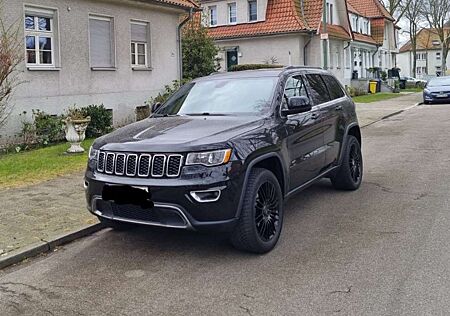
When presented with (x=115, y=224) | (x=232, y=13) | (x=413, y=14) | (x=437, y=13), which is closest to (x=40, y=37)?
(x=115, y=224)

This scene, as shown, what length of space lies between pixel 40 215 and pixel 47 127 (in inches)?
273

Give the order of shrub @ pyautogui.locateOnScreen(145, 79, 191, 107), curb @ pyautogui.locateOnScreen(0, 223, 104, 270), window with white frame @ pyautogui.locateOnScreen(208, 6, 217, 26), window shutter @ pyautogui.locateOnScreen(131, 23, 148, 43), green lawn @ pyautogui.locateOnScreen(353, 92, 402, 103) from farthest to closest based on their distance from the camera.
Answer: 1. window with white frame @ pyautogui.locateOnScreen(208, 6, 217, 26)
2. green lawn @ pyautogui.locateOnScreen(353, 92, 402, 103)
3. shrub @ pyautogui.locateOnScreen(145, 79, 191, 107)
4. window shutter @ pyautogui.locateOnScreen(131, 23, 148, 43)
5. curb @ pyautogui.locateOnScreen(0, 223, 104, 270)

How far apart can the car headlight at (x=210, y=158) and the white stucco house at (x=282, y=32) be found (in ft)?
80.4

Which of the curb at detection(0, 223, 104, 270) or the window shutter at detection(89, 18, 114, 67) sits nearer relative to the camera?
the curb at detection(0, 223, 104, 270)

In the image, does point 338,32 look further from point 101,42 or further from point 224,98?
point 224,98

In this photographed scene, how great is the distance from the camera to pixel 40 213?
664cm

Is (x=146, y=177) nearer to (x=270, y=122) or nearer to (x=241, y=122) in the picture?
(x=241, y=122)

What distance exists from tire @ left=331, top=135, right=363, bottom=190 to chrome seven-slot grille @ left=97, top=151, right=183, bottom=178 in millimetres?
3453

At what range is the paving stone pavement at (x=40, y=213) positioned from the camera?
18.7 feet

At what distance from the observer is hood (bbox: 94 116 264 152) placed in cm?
476

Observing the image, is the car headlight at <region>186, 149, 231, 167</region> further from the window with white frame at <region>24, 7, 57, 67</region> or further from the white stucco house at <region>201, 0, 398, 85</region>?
the white stucco house at <region>201, 0, 398, 85</region>

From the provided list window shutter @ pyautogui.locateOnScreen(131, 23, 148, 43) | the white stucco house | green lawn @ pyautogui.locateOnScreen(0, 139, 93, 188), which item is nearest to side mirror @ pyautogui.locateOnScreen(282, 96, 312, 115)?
green lawn @ pyautogui.locateOnScreen(0, 139, 93, 188)

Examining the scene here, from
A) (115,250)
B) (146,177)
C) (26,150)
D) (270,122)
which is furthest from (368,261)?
(26,150)

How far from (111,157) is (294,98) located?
2.09m
